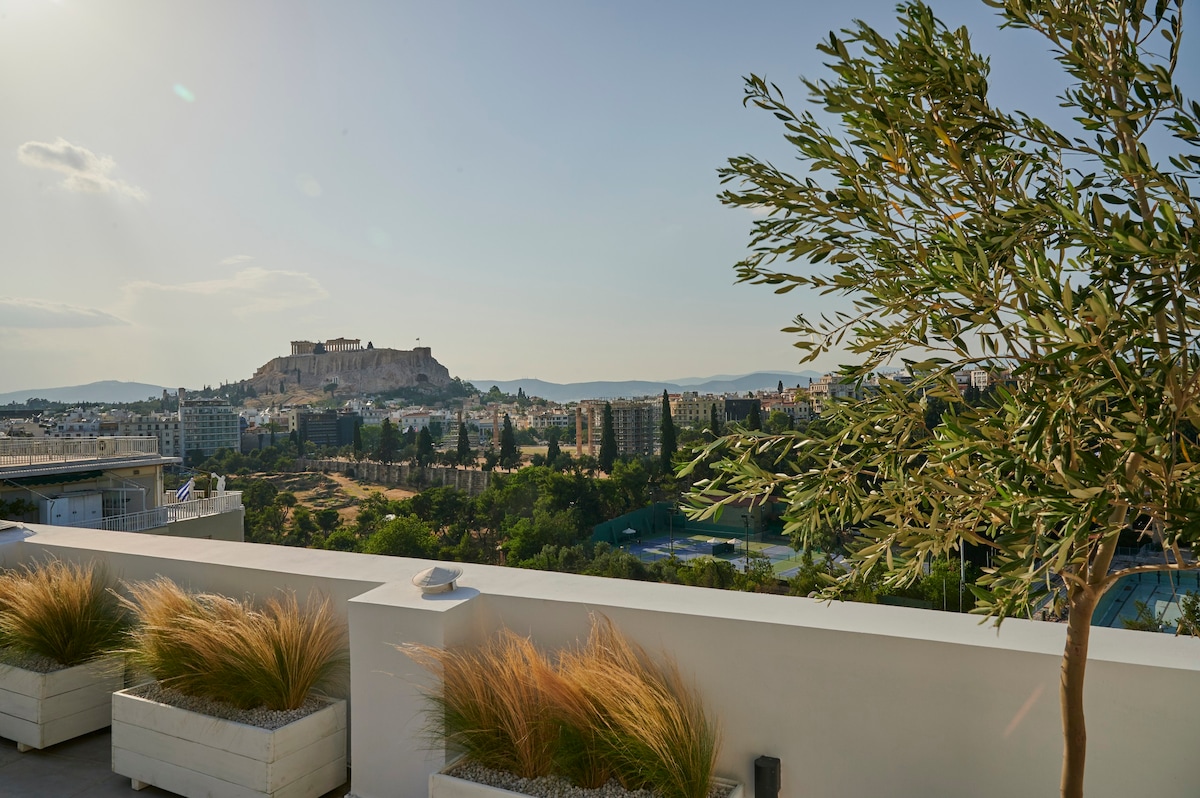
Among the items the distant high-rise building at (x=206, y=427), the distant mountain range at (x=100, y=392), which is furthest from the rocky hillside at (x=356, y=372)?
the distant high-rise building at (x=206, y=427)

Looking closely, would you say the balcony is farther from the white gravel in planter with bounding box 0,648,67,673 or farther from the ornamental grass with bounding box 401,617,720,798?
the ornamental grass with bounding box 401,617,720,798

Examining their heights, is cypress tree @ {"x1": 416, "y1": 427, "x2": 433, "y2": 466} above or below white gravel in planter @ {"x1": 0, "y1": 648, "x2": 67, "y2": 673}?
below

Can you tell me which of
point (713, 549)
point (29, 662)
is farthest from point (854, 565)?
point (713, 549)

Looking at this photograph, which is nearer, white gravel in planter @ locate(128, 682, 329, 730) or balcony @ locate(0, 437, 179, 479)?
white gravel in planter @ locate(128, 682, 329, 730)

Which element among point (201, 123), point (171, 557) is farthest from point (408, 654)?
point (201, 123)

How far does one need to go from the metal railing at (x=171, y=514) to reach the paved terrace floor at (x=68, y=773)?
17865 millimetres

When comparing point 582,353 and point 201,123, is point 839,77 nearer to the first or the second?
point 201,123

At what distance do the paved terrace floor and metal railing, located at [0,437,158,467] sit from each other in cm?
1770

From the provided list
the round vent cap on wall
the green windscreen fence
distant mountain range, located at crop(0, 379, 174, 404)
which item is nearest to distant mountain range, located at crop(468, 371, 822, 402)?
the green windscreen fence

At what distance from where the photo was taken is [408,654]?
220 centimetres

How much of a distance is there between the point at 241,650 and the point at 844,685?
1990mm

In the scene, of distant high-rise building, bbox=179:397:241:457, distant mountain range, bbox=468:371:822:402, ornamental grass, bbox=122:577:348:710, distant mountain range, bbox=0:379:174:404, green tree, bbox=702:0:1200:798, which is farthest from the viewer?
distant mountain range, bbox=468:371:822:402

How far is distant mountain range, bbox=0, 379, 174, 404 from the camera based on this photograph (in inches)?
2618

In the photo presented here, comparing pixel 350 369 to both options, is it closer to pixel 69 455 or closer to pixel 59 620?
pixel 69 455
